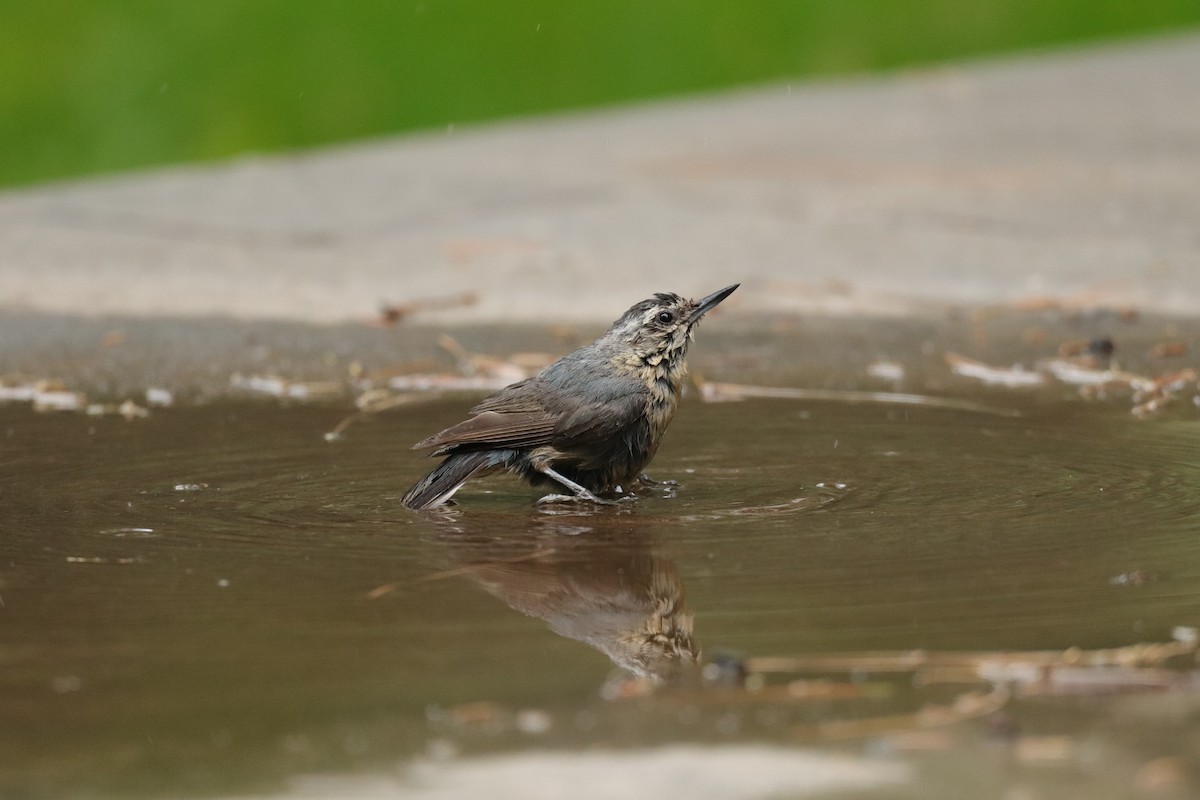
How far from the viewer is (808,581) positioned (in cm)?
426

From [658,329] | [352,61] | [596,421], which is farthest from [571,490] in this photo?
[352,61]

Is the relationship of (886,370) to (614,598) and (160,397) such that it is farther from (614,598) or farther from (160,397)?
(614,598)

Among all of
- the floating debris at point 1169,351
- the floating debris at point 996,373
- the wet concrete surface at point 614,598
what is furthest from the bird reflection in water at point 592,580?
the floating debris at point 1169,351

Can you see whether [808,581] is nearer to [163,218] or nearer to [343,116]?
[163,218]

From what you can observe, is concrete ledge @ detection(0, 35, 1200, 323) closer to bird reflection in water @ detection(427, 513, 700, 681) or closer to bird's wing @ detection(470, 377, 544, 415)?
bird's wing @ detection(470, 377, 544, 415)

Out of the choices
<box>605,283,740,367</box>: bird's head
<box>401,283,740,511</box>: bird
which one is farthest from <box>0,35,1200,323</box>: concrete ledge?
<box>401,283,740,511</box>: bird

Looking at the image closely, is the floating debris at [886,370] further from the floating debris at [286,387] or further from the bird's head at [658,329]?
the floating debris at [286,387]

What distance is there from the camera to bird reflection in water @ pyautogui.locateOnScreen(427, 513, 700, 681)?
3.81 metres

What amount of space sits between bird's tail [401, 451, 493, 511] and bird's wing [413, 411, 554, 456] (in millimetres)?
48

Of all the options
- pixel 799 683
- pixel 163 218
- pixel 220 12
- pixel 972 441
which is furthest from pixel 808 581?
pixel 220 12

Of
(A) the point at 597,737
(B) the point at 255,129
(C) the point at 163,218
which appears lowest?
(A) the point at 597,737

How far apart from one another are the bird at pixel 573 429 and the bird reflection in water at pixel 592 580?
310 millimetres

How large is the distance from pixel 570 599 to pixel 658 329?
76.7 inches

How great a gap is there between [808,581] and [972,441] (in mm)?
1872
